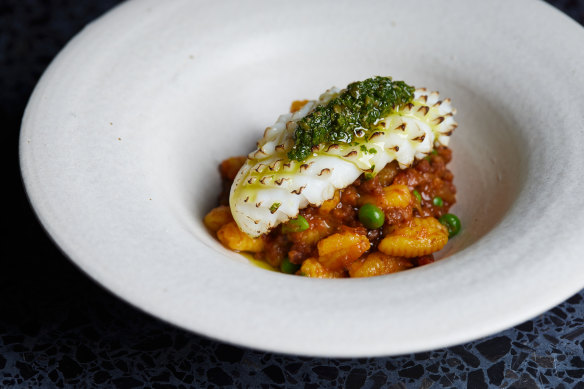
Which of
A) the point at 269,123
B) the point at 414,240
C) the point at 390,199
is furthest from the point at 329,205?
the point at 269,123

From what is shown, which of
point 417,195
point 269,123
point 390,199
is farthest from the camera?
point 269,123

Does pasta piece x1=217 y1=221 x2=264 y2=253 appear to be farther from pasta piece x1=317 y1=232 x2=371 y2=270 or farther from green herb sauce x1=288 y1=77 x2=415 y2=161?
green herb sauce x1=288 y1=77 x2=415 y2=161

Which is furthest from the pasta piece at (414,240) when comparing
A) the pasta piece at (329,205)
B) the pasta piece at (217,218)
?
the pasta piece at (217,218)

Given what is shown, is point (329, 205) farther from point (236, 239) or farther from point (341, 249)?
point (236, 239)

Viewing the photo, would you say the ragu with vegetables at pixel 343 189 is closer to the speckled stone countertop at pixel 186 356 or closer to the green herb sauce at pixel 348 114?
the green herb sauce at pixel 348 114

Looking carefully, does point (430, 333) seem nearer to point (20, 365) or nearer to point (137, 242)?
point (137, 242)

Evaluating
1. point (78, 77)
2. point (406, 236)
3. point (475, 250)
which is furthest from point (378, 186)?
point (78, 77)
